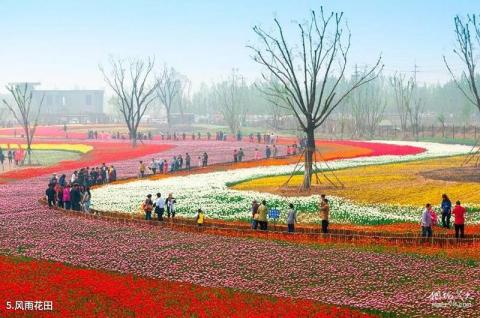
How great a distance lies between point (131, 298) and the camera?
19.4 metres

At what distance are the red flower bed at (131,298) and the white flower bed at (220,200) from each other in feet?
47.8

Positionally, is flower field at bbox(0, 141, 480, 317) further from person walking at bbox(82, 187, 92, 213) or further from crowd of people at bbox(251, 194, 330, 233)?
person walking at bbox(82, 187, 92, 213)

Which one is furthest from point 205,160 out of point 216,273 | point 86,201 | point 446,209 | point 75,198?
point 216,273

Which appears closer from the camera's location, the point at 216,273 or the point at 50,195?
the point at 216,273

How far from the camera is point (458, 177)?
4975cm

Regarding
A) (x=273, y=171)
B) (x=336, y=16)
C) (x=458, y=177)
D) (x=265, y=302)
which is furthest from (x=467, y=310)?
(x=273, y=171)

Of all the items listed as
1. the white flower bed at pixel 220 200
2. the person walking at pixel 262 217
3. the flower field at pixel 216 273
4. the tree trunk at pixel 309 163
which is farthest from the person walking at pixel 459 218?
the tree trunk at pixel 309 163

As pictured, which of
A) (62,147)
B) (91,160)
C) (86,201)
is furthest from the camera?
(62,147)

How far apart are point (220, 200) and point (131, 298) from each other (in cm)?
2318

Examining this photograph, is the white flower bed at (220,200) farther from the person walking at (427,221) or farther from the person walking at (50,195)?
the person walking at (427,221)

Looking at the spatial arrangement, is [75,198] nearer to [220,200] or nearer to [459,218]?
[220,200]

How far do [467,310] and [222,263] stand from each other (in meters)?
9.34

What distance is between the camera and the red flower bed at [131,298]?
17844 millimetres

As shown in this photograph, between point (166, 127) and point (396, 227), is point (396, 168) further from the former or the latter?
point (166, 127)
